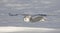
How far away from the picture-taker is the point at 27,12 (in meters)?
0.74

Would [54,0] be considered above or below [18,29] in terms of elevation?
above

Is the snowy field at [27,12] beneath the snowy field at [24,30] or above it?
above

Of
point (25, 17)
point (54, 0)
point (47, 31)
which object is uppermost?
point (54, 0)

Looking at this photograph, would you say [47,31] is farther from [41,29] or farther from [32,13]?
[32,13]

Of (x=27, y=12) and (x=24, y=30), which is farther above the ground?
(x=27, y=12)

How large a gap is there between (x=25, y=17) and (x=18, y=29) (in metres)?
0.11

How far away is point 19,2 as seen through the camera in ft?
2.46

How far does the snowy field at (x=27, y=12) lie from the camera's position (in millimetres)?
737

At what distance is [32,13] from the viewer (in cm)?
75

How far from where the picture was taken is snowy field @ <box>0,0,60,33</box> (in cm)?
74

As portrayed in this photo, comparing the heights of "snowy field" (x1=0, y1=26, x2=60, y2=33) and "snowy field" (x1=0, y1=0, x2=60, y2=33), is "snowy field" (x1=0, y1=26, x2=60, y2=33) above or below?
below

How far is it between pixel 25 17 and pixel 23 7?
81mm

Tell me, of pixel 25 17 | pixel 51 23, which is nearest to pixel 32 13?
pixel 25 17

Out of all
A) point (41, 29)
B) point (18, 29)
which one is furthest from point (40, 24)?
point (18, 29)
